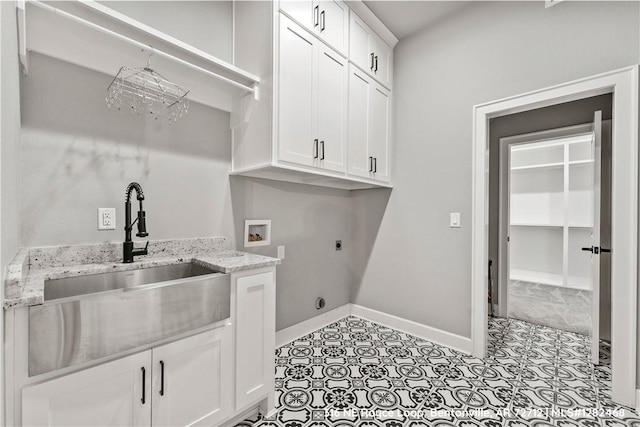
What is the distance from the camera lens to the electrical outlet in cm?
148

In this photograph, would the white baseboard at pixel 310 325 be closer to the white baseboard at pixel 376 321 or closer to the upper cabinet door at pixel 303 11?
the white baseboard at pixel 376 321

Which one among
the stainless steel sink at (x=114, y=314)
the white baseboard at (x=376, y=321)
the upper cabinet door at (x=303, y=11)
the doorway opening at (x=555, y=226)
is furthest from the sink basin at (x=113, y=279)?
the doorway opening at (x=555, y=226)

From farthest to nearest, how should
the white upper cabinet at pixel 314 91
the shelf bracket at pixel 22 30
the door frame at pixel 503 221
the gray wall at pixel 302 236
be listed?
the door frame at pixel 503 221
the gray wall at pixel 302 236
the white upper cabinet at pixel 314 91
the shelf bracket at pixel 22 30

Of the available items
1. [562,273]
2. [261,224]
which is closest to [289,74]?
[261,224]

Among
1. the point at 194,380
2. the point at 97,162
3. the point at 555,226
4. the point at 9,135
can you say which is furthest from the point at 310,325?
the point at 555,226

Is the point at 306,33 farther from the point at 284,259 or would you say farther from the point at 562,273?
the point at 562,273

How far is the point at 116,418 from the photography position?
41.5 inches

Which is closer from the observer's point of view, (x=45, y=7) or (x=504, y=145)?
(x=45, y=7)

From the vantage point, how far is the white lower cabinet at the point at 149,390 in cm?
93

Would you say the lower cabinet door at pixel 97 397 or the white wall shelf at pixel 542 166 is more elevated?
the white wall shelf at pixel 542 166

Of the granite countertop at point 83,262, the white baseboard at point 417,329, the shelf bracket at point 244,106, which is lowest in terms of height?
the white baseboard at point 417,329

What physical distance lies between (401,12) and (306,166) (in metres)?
1.64

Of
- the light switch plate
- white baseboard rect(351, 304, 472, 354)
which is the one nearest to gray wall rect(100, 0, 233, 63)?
the light switch plate

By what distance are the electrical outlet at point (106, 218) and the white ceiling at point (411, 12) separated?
2393 millimetres
